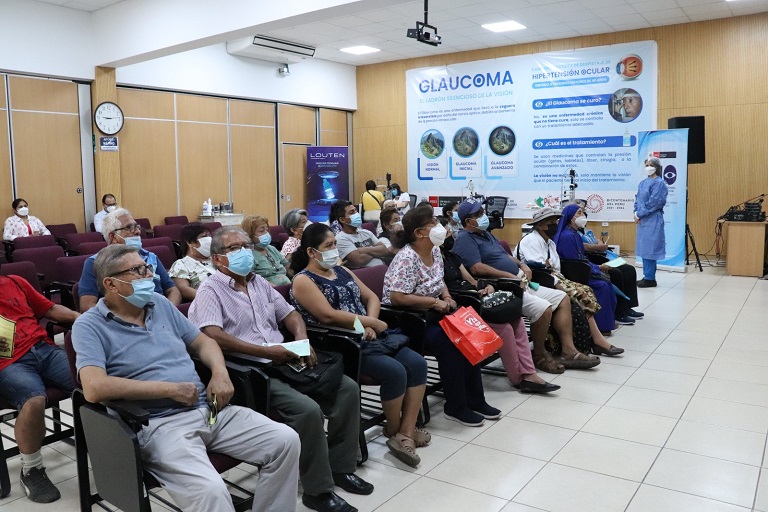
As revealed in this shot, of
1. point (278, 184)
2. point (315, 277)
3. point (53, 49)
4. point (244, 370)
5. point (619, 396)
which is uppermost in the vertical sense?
point (53, 49)

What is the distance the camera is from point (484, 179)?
11.8 metres

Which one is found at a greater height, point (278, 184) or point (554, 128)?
point (554, 128)

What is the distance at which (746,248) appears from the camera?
27.7ft

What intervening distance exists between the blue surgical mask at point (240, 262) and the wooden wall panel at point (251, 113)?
8.53 meters

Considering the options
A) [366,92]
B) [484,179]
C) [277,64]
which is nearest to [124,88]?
[277,64]

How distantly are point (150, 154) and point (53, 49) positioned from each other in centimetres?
202

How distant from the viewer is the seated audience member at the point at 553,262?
4.84 metres

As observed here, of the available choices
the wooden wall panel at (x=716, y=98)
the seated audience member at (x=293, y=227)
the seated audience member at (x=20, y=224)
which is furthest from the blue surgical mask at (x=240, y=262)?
the wooden wall panel at (x=716, y=98)

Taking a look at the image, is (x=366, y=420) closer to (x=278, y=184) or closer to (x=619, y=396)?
(x=619, y=396)

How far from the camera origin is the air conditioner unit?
1016cm

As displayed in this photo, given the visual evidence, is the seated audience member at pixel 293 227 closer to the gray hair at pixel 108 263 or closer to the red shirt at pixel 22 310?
the red shirt at pixel 22 310

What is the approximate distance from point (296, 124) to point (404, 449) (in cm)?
987

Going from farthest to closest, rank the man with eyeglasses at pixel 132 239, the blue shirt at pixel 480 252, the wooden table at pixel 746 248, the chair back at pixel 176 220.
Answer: the chair back at pixel 176 220, the wooden table at pixel 746 248, the blue shirt at pixel 480 252, the man with eyeglasses at pixel 132 239

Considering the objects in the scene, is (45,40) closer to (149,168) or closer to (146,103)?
(146,103)
